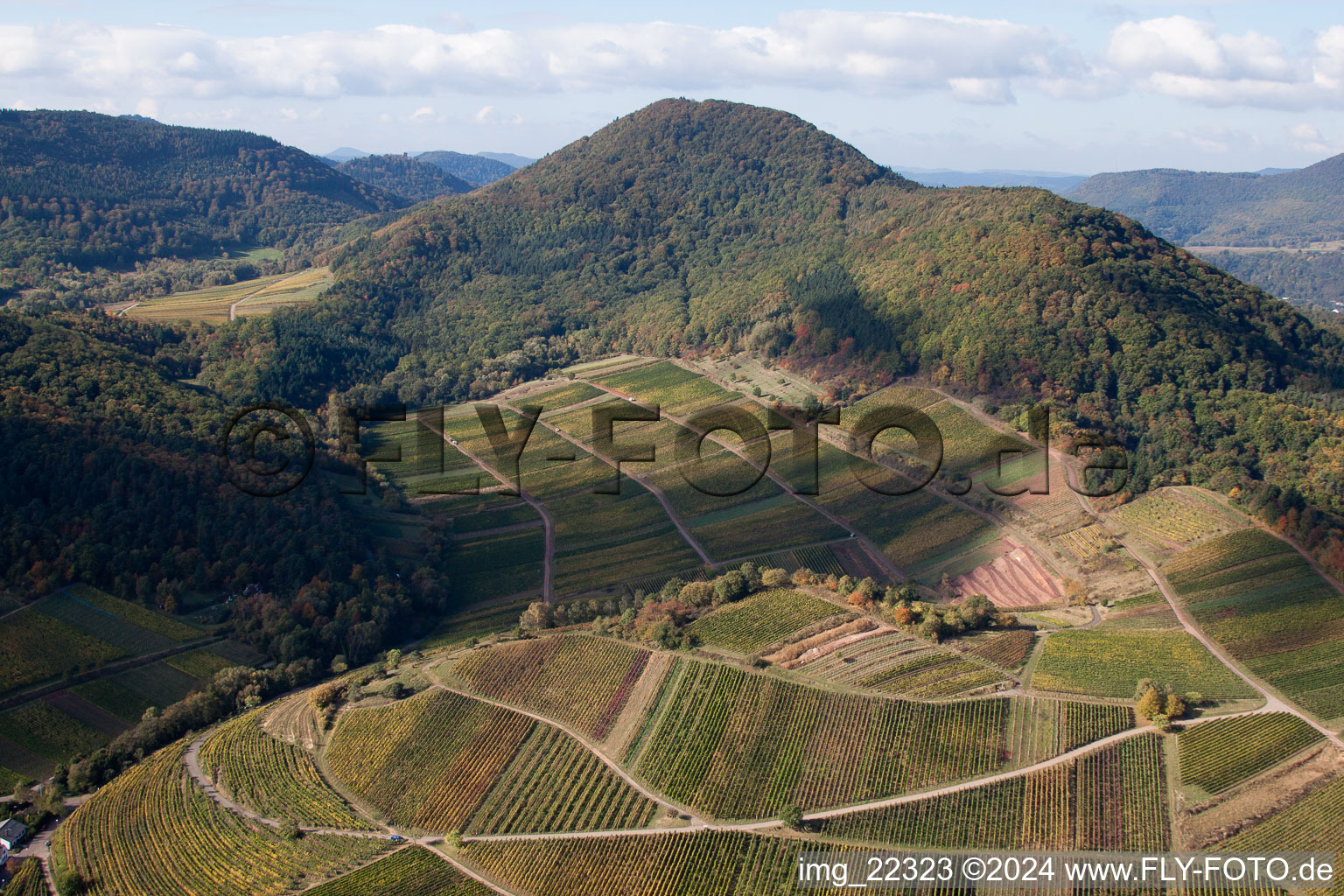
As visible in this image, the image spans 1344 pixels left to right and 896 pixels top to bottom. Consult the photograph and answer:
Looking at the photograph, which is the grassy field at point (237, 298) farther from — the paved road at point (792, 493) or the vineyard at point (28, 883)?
the vineyard at point (28, 883)

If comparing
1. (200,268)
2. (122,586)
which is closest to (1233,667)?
(122,586)

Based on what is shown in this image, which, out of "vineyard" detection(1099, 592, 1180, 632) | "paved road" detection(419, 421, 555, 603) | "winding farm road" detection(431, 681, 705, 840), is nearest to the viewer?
"winding farm road" detection(431, 681, 705, 840)

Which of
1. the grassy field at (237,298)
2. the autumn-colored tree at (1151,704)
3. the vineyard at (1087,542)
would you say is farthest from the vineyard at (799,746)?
the grassy field at (237,298)

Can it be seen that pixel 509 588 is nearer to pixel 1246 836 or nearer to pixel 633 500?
pixel 633 500

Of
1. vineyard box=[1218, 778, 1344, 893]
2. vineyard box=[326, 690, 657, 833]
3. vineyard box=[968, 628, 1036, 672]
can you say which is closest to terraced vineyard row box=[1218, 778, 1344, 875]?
vineyard box=[1218, 778, 1344, 893]

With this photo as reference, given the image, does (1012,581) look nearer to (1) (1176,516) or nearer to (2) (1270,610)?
(1) (1176,516)

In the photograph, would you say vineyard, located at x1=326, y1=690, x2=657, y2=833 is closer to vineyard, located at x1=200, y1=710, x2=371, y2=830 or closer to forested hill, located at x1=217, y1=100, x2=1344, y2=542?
vineyard, located at x1=200, y1=710, x2=371, y2=830
